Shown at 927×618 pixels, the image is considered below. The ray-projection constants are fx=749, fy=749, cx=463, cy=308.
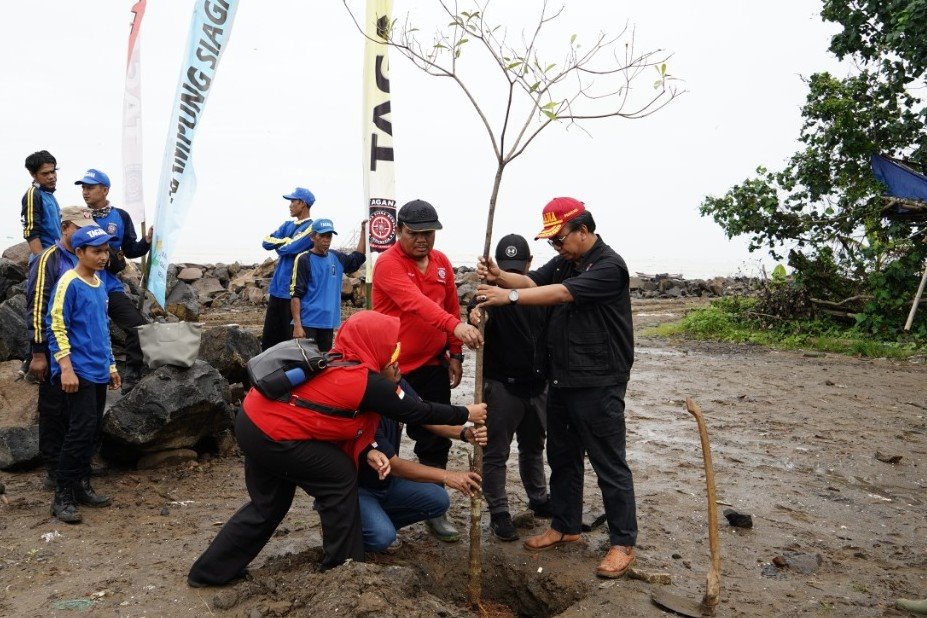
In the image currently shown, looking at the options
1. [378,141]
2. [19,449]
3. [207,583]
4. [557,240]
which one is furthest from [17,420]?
[557,240]

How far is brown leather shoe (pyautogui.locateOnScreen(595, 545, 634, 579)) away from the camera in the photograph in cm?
440

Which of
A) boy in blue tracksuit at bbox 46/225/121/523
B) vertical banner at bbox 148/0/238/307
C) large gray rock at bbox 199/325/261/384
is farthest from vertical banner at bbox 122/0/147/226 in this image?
boy in blue tracksuit at bbox 46/225/121/523

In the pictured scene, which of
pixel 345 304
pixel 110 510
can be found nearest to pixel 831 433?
pixel 110 510

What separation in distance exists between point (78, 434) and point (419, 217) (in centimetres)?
286

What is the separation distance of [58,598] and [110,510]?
141 cm

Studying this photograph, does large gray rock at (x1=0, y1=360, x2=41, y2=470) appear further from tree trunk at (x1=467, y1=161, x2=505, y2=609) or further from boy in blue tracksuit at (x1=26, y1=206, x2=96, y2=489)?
tree trunk at (x1=467, y1=161, x2=505, y2=609)

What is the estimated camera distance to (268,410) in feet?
→ 13.0

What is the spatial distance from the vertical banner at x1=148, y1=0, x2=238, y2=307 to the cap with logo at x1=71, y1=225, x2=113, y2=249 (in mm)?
2810

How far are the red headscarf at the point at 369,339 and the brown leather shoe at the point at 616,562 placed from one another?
71.0 inches

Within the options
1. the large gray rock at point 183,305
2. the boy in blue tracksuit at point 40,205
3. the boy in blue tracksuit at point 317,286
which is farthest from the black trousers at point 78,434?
the large gray rock at point 183,305

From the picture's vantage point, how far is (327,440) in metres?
4.03

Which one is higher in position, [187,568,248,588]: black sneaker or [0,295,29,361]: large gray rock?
[0,295,29,361]: large gray rock

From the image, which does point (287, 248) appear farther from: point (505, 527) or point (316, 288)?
point (505, 527)

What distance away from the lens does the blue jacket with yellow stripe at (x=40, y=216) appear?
22.0 ft
